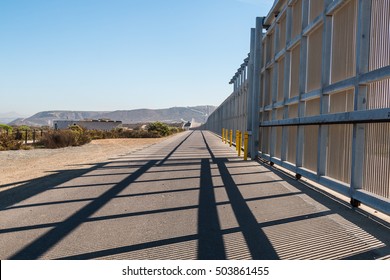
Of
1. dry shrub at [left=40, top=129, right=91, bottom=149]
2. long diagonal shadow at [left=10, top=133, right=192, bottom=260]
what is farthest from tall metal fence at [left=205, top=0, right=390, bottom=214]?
dry shrub at [left=40, top=129, right=91, bottom=149]

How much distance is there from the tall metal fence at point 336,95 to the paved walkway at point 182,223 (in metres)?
0.66

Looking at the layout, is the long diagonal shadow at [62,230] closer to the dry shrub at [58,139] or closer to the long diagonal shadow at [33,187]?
the long diagonal shadow at [33,187]

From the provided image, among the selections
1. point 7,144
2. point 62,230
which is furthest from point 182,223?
point 7,144

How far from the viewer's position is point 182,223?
5355mm

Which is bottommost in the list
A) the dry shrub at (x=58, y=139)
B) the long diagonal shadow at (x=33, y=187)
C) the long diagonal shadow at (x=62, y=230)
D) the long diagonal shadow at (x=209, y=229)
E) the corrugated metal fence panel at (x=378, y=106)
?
the long diagonal shadow at (x=33, y=187)

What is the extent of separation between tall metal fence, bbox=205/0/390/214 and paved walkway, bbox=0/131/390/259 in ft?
2.17

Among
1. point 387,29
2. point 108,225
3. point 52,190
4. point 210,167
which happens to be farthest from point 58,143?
point 387,29

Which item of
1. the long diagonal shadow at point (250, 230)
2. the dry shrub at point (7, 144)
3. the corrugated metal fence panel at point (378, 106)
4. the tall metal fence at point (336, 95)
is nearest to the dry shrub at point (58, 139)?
the dry shrub at point (7, 144)

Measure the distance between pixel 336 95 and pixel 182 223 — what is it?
4.39m

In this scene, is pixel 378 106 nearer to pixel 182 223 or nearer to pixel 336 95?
pixel 336 95

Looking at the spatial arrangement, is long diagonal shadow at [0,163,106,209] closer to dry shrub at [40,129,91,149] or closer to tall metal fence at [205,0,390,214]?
tall metal fence at [205,0,390,214]

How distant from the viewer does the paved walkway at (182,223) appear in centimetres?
415

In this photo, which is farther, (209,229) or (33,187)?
(33,187)

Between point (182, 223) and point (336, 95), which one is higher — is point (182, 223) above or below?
below
